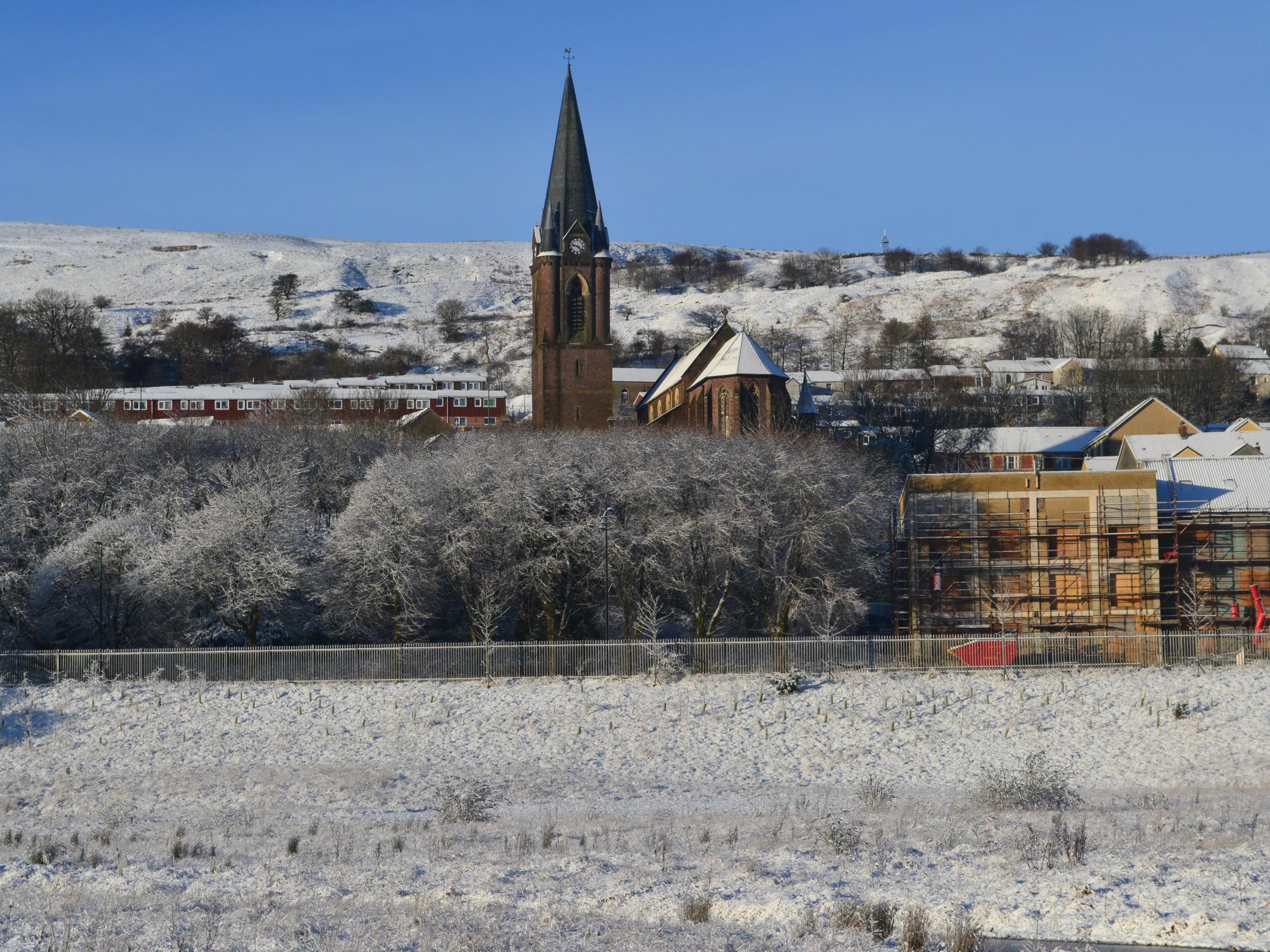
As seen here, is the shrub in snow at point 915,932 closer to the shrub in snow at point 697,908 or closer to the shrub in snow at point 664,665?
the shrub in snow at point 697,908

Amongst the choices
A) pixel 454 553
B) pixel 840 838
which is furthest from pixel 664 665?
pixel 840 838

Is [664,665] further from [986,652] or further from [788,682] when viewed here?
[986,652]

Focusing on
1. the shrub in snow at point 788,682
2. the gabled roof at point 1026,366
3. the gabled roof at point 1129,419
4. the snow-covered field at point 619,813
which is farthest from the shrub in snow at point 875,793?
the gabled roof at point 1026,366

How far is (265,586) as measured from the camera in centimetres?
4069

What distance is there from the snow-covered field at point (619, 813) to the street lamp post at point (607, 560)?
564 cm

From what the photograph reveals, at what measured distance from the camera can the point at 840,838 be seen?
19.4 meters

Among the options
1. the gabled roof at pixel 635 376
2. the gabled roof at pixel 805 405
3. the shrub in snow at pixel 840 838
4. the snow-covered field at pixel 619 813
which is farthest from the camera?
the gabled roof at pixel 635 376

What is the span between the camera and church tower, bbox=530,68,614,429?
254ft

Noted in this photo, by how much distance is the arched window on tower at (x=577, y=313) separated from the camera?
78.8 meters

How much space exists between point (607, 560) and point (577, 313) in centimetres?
4075

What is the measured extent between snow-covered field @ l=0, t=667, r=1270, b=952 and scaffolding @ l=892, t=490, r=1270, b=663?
8.85 metres

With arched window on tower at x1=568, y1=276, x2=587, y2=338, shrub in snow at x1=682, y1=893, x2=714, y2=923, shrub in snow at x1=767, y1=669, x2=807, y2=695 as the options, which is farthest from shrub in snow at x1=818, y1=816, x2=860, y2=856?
arched window on tower at x1=568, y1=276, x2=587, y2=338

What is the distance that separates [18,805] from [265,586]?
15.3 meters

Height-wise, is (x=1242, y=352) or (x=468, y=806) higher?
(x=1242, y=352)
